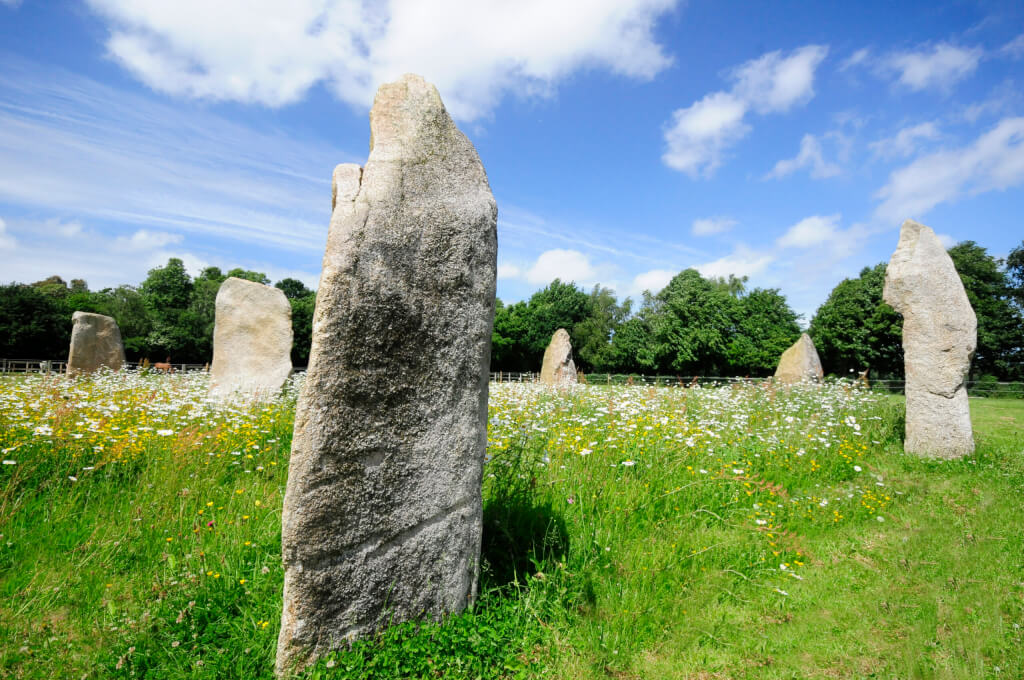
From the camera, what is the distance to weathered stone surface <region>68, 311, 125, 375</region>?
14.4 metres

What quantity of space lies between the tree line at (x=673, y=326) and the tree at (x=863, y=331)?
A: 8 centimetres

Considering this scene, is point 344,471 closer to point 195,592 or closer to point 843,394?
point 195,592

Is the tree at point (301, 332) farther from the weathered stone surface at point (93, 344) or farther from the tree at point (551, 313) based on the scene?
the weathered stone surface at point (93, 344)

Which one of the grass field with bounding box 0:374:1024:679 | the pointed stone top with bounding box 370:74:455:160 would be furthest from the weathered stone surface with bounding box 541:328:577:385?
the pointed stone top with bounding box 370:74:455:160

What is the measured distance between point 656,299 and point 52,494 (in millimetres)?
55024

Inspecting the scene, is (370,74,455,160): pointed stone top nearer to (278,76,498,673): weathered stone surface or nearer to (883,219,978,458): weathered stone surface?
(278,76,498,673): weathered stone surface

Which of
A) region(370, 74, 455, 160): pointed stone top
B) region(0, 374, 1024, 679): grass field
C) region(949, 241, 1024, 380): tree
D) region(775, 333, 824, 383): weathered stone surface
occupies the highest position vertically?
region(949, 241, 1024, 380): tree

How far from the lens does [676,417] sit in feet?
24.0

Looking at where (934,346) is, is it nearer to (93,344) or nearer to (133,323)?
(93,344)

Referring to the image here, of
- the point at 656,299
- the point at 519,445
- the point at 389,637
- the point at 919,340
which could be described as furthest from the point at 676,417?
the point at 656,299

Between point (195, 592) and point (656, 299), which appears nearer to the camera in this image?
point (195, 592)

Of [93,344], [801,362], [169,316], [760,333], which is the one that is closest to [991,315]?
[760,333]

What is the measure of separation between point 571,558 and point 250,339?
32.2ft

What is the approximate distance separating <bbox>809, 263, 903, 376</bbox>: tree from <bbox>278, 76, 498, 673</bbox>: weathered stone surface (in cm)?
3391
